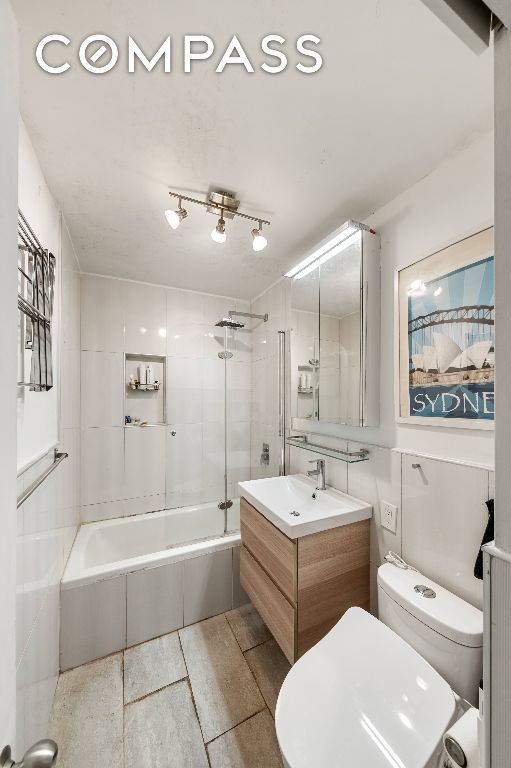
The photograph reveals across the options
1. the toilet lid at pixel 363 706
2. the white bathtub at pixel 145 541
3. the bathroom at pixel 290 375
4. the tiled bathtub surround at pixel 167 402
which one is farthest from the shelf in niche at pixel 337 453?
the tiled bathtub surround at pixel 167 402

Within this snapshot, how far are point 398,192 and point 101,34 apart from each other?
4.08ft

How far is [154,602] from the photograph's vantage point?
169 centimetres

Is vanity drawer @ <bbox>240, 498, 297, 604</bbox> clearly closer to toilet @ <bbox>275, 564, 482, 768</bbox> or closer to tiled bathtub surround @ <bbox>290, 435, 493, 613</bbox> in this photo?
toilet @ <bbox>275, 564, 482, 768</bbox>

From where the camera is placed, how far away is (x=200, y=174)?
4.15 feet

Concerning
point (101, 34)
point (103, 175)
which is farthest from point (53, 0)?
point (103, 175)

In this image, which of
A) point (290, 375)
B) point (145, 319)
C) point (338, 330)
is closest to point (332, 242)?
point (338, 330)

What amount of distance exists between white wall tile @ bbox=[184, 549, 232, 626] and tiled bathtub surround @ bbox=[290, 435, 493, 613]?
901 millimetres

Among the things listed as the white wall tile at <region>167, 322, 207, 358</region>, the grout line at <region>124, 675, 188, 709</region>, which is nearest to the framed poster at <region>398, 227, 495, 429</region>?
the grout line at <region>124, 675, 188, 709</region>

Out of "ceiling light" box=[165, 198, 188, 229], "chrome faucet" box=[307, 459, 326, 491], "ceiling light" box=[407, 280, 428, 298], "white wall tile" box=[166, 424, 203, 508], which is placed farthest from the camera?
"white wall tile" box=[166, 424, 203, 508]

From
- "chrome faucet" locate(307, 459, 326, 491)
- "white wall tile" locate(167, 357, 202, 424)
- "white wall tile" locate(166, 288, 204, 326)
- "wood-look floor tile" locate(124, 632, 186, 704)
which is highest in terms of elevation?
"white wall tile" locate(166, 288, 204, 326)

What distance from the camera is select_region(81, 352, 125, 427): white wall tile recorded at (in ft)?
Result: 7.48

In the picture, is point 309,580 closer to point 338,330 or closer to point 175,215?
point 338,330

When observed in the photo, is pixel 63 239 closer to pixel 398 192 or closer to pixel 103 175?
pixel 103 175

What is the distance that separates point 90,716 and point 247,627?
2.69ft
